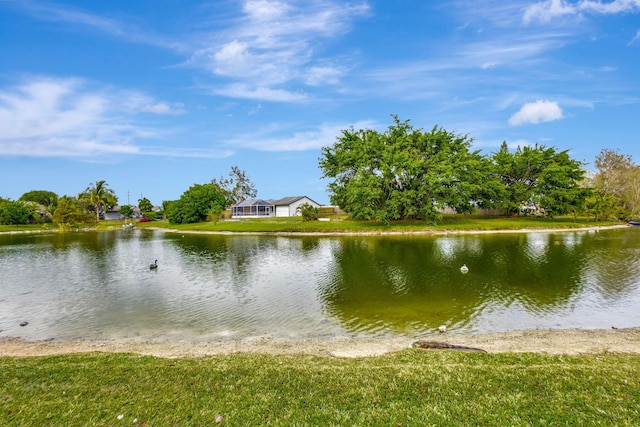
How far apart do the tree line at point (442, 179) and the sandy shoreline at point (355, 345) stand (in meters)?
46.3

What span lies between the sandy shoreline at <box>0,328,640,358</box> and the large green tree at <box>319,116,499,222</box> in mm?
46299

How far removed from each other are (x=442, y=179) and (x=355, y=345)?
171 feet

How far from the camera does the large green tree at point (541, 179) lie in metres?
64.2

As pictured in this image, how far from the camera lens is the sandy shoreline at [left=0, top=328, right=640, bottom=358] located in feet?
35.6

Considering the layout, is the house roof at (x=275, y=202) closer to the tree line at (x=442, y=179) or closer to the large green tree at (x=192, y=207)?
the large green tree at (x=192, y=207)

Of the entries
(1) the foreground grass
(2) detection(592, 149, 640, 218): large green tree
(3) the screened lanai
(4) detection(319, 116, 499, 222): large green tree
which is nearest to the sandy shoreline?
(1) the foreground grass

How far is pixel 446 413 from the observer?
6.01 meters

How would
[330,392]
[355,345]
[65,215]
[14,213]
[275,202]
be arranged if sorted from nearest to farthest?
[330,392], [355,345], [65,215], [14,213], [275,202]

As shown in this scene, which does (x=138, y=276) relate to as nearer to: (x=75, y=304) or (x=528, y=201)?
(x=75, y=304)

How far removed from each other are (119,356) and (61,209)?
293 ft

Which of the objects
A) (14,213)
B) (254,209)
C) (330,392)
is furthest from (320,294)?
(14,213)

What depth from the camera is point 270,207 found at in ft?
336

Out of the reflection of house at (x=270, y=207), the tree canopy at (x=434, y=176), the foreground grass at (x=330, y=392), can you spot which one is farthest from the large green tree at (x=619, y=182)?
the foreground grass at (x=330, y=392)

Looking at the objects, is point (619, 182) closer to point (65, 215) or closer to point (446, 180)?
point (446, 180)
